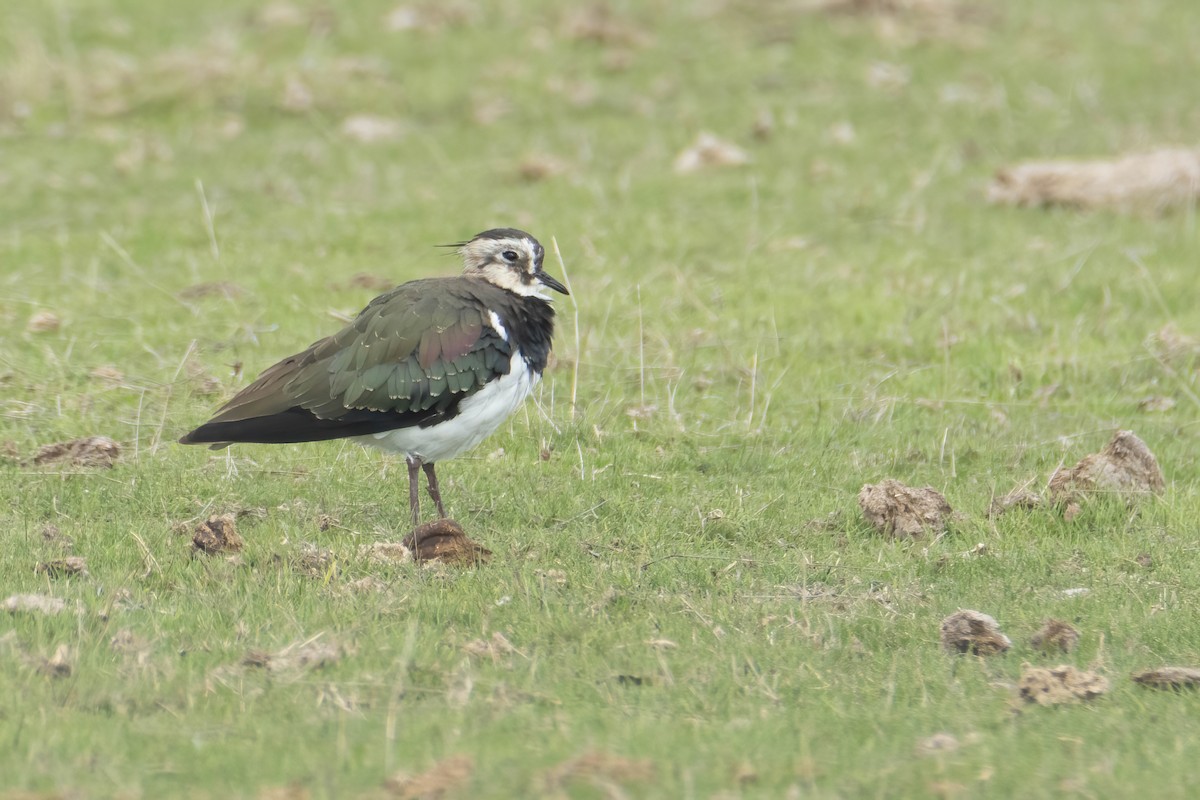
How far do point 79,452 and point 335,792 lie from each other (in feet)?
14.7

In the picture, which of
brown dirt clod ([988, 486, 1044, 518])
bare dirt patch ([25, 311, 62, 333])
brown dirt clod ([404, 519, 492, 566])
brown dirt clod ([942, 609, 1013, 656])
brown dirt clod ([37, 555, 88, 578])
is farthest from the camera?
bare dirt patch ([25, 311, 62, 333])

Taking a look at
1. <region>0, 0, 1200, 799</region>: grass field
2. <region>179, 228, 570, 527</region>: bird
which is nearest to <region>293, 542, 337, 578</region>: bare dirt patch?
<region>0, 0, 1200, 799</region>: grass field

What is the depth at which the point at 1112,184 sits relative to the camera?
15508mm

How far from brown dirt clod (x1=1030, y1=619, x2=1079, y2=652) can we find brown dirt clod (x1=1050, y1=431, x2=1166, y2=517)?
191 centimetres

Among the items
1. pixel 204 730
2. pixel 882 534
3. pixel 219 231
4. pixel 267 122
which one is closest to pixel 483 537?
pixel 882 534

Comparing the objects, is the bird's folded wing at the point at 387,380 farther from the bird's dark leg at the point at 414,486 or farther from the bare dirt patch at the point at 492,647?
the bare dirt patch at the point at 492,647

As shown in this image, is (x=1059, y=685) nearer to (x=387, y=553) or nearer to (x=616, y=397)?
(x=387, y=553)

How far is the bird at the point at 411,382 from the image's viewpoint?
8438 mm

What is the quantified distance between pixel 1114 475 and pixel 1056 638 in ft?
7.44

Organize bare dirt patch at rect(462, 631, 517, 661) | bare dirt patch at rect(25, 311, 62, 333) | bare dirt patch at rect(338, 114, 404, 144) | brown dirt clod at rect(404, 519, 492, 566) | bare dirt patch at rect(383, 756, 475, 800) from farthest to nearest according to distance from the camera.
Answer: bare dirt patch at rect(338, 114, 404, 144) < bare dirt patch at rect(25, 311, 62, 333) < brown dirt clod at rect(404, 519, 492, 566) < bare dirt patch at rect(462, 631, 517, 661) < bare dirt patch at rect(383, 756, 475, 800)

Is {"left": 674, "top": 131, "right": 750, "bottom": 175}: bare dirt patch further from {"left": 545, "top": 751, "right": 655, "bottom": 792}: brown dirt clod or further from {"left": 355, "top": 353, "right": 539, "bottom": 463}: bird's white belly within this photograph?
{"left": 545, "top": 751, "right": 655, "bottom": 792}: brown dirt clod

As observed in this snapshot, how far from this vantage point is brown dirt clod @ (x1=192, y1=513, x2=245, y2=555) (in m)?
8.11

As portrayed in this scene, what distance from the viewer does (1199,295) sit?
13.2m

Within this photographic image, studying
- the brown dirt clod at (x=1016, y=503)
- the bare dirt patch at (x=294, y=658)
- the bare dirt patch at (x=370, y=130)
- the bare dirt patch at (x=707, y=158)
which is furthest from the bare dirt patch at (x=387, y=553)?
the bare dirt patch at (x=370, y=130)
